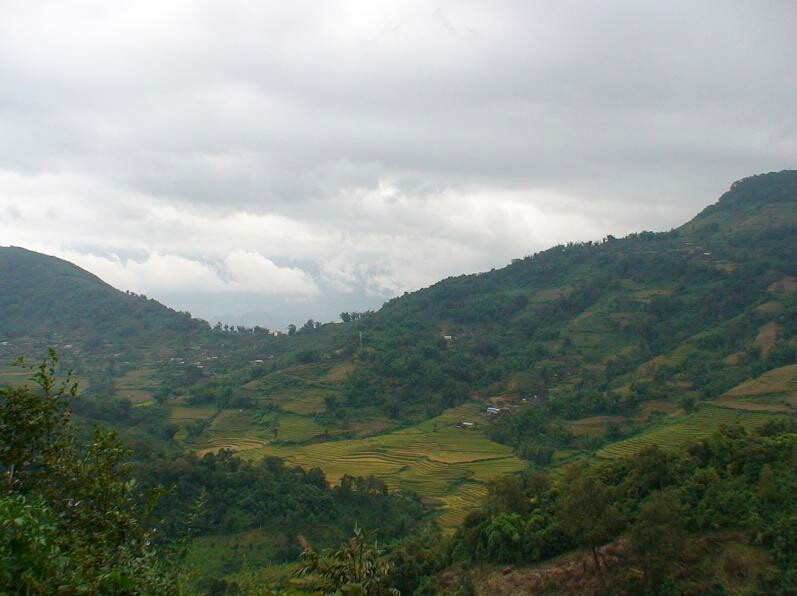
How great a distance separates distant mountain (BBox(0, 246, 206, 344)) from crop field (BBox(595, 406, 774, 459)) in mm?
73722

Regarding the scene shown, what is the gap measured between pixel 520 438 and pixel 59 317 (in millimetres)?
80055

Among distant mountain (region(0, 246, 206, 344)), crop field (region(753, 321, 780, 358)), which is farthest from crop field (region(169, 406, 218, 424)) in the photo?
crop field (region(753, 321, 780, 358))

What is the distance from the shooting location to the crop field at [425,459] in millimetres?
36344

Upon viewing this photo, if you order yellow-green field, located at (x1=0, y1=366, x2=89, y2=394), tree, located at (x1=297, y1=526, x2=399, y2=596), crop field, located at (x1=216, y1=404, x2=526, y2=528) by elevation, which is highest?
yellow-green field, located at (x1=0, y1=366, x2=89, y2=394)

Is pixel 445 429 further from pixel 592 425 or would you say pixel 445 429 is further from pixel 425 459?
pixel 592 425

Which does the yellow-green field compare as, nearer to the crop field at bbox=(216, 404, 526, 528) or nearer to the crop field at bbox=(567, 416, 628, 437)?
the crop field at bbox=(216, 404, 526, 528)

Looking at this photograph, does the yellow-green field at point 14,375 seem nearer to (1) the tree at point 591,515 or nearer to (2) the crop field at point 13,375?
(2) the crop field at point 13,375

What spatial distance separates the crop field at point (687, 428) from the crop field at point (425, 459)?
633 cm

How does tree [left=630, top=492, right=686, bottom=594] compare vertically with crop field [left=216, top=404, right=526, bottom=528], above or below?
above

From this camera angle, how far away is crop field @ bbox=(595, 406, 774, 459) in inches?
→ 1412

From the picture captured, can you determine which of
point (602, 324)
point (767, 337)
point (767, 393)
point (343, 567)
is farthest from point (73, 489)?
point (602, 324)

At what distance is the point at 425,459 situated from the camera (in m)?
42.4

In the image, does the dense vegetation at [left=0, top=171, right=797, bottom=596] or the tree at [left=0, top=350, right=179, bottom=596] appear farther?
the dense vegetation at [left=0, top=171, right=797, bottom=596]

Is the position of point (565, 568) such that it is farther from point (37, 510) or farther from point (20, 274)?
point (20, 274)
